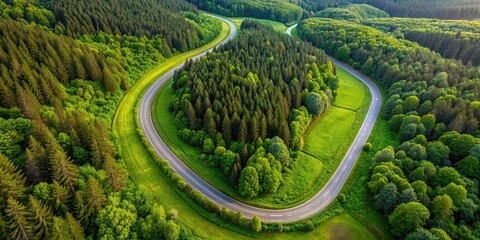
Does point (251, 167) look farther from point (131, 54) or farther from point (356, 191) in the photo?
point (131, 54)

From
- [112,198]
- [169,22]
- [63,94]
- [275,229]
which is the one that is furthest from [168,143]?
[169,22]

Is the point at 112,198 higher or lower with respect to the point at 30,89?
lower

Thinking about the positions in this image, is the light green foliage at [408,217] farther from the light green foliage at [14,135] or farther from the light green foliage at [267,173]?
the light green foliage at [14,135]

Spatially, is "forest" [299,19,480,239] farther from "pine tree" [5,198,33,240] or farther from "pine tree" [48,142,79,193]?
"pine tree" [5,198,33,240]

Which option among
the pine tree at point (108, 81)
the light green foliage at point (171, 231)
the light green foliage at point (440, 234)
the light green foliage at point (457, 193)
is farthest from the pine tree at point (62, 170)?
the light green foliage at point (457, 193)

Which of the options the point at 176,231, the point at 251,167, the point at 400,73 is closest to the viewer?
the point at 176,231

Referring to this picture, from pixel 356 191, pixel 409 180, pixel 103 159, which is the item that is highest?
pixel 103 159

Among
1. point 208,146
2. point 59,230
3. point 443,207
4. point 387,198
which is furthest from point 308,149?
point 59,230
